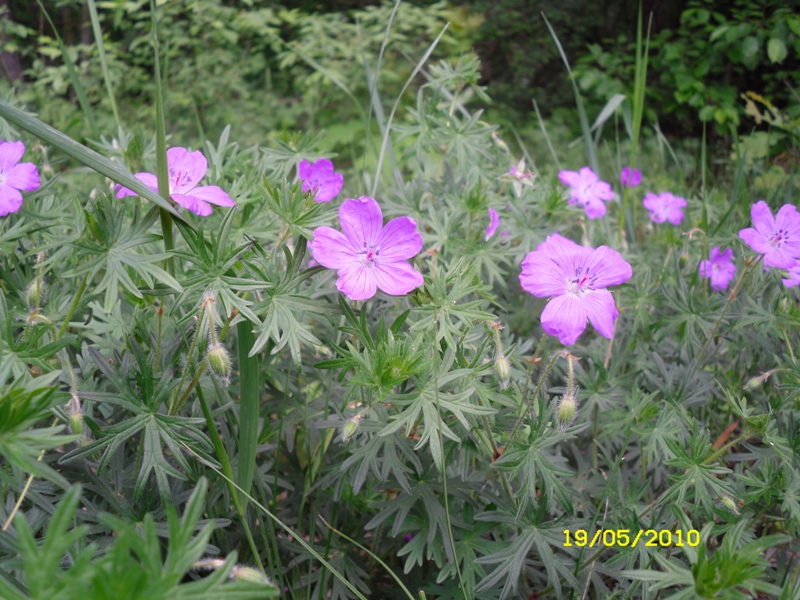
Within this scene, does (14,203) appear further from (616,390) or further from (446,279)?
(616,390)

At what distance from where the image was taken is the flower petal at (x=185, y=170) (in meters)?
1.14

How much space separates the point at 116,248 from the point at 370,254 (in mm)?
408

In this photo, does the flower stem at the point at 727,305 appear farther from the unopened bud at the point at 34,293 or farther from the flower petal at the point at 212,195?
the unopened bud at the point at 34,293

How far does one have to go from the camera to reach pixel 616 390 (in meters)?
1.53

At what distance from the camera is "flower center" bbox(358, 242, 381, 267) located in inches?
42.3

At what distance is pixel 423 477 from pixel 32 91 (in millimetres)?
4631

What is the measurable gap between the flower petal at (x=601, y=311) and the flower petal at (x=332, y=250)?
40cm

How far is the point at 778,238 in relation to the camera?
1.33 metres

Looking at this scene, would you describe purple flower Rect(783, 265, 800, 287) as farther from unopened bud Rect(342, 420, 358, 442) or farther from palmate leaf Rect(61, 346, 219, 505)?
palmate leaf Rect(61, 346, 219, 505)

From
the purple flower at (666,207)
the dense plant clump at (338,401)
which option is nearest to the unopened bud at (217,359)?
the dense plant clump at (338,401)

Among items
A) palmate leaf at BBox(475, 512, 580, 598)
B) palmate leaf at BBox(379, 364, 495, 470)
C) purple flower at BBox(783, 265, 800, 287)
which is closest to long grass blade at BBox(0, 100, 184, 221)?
palmate leaf at BBox(379, 364, 495, 470)

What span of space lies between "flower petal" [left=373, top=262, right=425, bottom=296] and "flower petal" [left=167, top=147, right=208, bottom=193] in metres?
0.39
